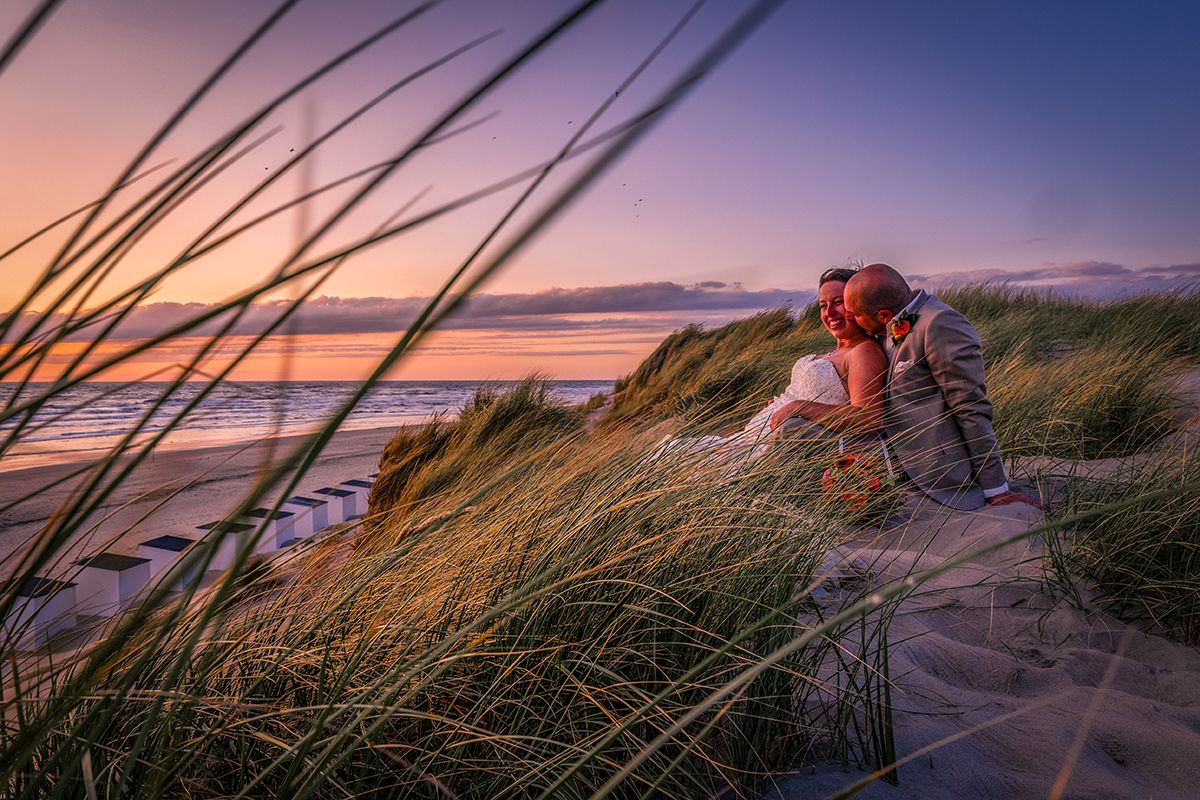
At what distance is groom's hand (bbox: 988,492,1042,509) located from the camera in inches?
129

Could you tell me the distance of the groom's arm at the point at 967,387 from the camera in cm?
334

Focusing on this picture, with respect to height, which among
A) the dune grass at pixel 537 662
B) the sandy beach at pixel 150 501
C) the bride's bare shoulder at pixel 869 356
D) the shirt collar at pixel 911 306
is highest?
the shirt collar at pixel 911 306

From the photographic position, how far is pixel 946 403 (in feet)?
11.5

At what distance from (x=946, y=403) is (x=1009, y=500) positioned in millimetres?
527

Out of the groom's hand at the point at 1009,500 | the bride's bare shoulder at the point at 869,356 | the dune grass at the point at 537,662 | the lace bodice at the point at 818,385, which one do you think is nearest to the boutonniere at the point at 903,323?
the bride's bare shoulder at the point at 869,356

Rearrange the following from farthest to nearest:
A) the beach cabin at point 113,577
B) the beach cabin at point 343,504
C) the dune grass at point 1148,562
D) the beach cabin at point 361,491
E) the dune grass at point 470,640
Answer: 1. the beach cabin at point 361,491
2. the beach cabin at point 343,504
3. the beach cabin at point 113,577
4. the dune grass at point 1148,562
5. the dune grass at point 470,640

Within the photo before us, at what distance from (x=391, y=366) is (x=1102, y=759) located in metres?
1.77

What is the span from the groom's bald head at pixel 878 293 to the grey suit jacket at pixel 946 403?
0.12 meters

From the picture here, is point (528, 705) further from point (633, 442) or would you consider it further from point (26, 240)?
point (633, 442)

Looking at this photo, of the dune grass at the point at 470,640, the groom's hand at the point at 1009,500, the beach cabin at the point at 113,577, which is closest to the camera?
the dune grass at the point at 470,640

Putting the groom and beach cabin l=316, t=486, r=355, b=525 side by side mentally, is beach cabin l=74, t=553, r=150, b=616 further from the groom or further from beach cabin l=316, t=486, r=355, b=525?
the groom

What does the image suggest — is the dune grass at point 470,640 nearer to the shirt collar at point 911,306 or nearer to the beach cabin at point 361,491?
the shirt collar at point 911,306

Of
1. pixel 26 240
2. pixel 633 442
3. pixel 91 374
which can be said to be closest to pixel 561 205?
pixel 91 374

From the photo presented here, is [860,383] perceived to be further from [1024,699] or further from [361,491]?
[361,491]
